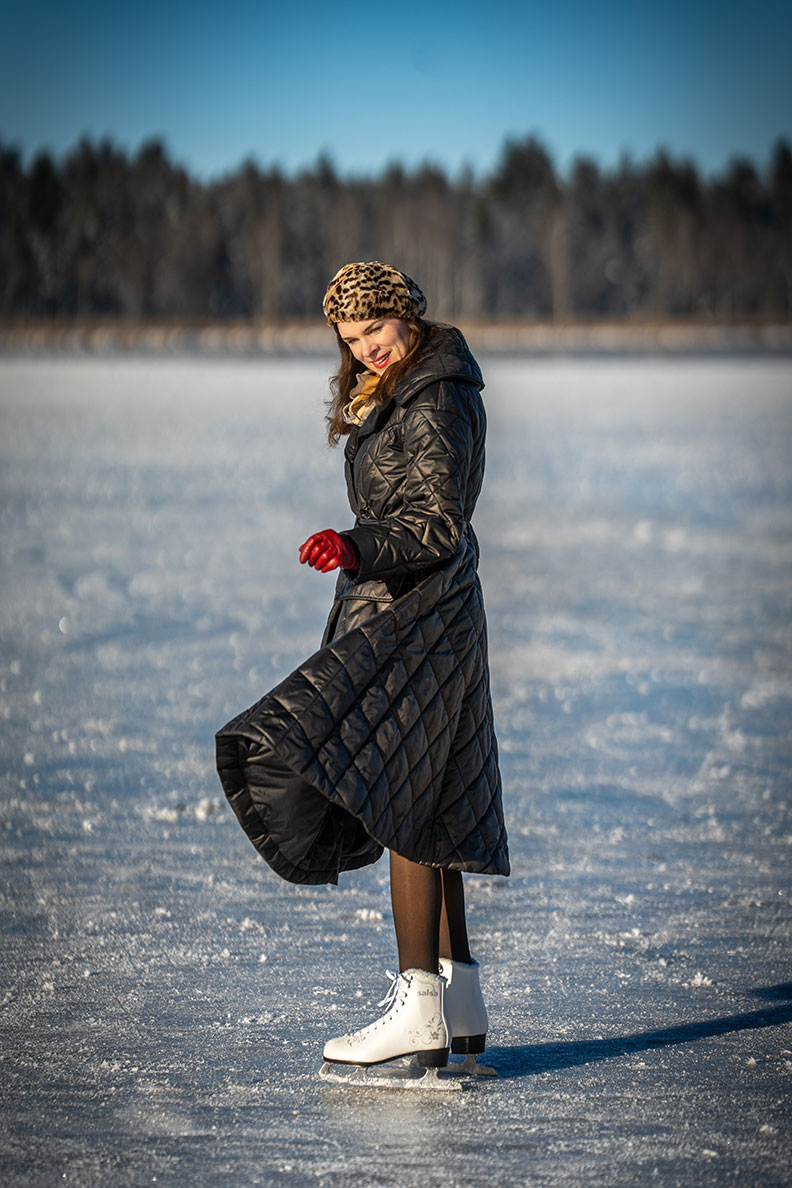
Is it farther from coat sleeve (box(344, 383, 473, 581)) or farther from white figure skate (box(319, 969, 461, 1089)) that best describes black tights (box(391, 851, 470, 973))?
coat sleeve (box(344, 383, 473, 581))

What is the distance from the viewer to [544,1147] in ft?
7.83

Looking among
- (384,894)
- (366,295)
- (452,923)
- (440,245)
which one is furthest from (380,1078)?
(440,245)

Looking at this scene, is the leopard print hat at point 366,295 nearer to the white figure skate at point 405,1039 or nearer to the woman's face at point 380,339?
the woman's face at point 380,339

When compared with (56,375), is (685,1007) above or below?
below

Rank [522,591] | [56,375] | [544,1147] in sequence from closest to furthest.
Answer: [544,1147]
[522,591]
[56,375]

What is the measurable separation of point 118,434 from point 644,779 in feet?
52.3

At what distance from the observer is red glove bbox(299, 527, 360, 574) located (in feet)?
7.66

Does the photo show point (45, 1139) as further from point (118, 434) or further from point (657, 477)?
point (118, 434)

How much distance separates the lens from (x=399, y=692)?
8.14ft

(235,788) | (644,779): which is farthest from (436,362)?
(644,779)

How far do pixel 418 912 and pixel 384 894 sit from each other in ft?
Answer: 4.12

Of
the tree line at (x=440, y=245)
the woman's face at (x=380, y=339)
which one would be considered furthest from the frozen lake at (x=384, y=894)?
the tree line at (x=440, y=245)

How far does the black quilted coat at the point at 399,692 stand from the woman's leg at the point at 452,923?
0.32 ft

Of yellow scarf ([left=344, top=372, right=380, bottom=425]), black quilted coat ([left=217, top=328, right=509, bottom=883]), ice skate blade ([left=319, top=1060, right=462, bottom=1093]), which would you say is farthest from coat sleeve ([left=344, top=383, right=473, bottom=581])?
ice skate blade ([left=319, top=1060, right=462, bottom=1093])
